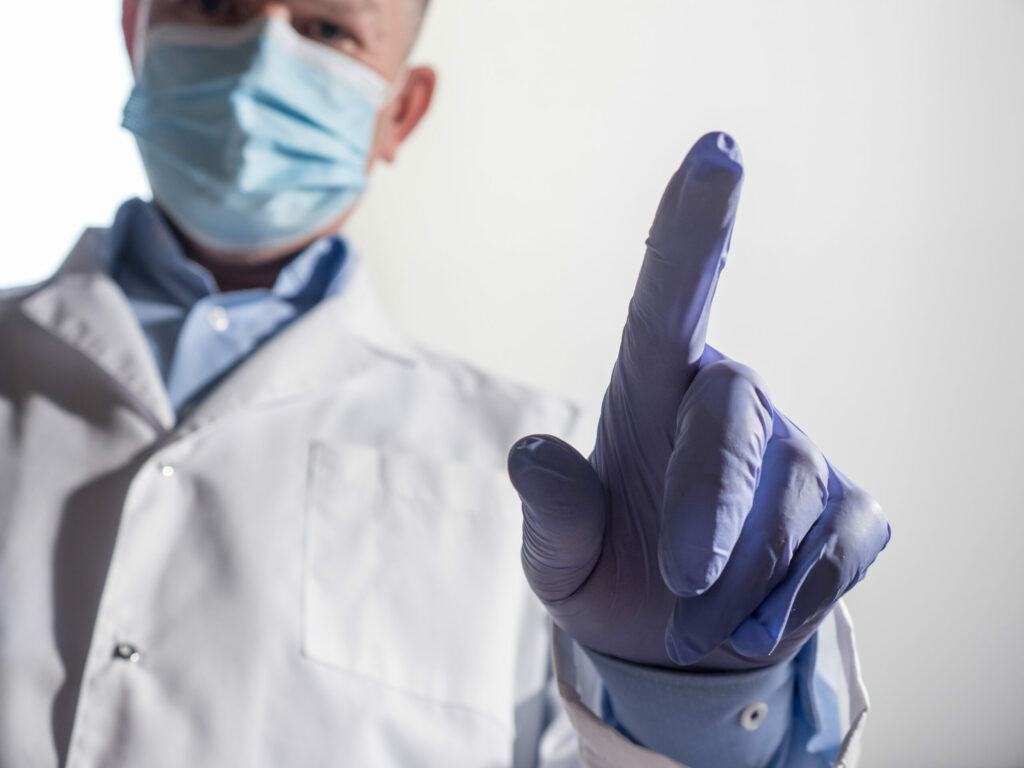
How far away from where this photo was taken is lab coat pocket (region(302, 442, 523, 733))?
2.64ft

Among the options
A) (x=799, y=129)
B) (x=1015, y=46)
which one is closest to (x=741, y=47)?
(x=799, y=129)

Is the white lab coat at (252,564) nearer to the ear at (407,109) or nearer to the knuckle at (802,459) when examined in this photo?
the ear at (407,109)

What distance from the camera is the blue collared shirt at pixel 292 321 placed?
523 mm

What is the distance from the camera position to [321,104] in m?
0.88

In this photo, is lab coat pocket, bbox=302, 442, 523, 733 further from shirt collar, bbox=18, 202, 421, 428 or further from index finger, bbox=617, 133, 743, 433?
index finger, bbox=617, 133, 743, 433

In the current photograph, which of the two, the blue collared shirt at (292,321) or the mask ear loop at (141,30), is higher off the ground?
the mask ear loop at (141,30)

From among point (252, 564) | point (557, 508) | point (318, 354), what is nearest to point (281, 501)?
point (252, 564)

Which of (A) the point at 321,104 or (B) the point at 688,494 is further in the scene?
(A) the point at 321,104

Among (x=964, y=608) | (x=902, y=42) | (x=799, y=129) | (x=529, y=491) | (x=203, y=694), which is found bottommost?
(x=203, y=694)

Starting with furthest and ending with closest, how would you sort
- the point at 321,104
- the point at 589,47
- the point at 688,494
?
the point at 589,47
the point at 321,104
the point at 688,494

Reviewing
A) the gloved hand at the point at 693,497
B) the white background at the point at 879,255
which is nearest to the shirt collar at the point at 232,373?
the white background at the point at 879,255

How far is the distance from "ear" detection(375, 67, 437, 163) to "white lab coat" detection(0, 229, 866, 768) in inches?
8.7

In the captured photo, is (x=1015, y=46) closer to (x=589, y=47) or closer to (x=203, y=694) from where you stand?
(x=589, y=47)

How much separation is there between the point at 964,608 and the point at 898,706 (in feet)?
0.45
